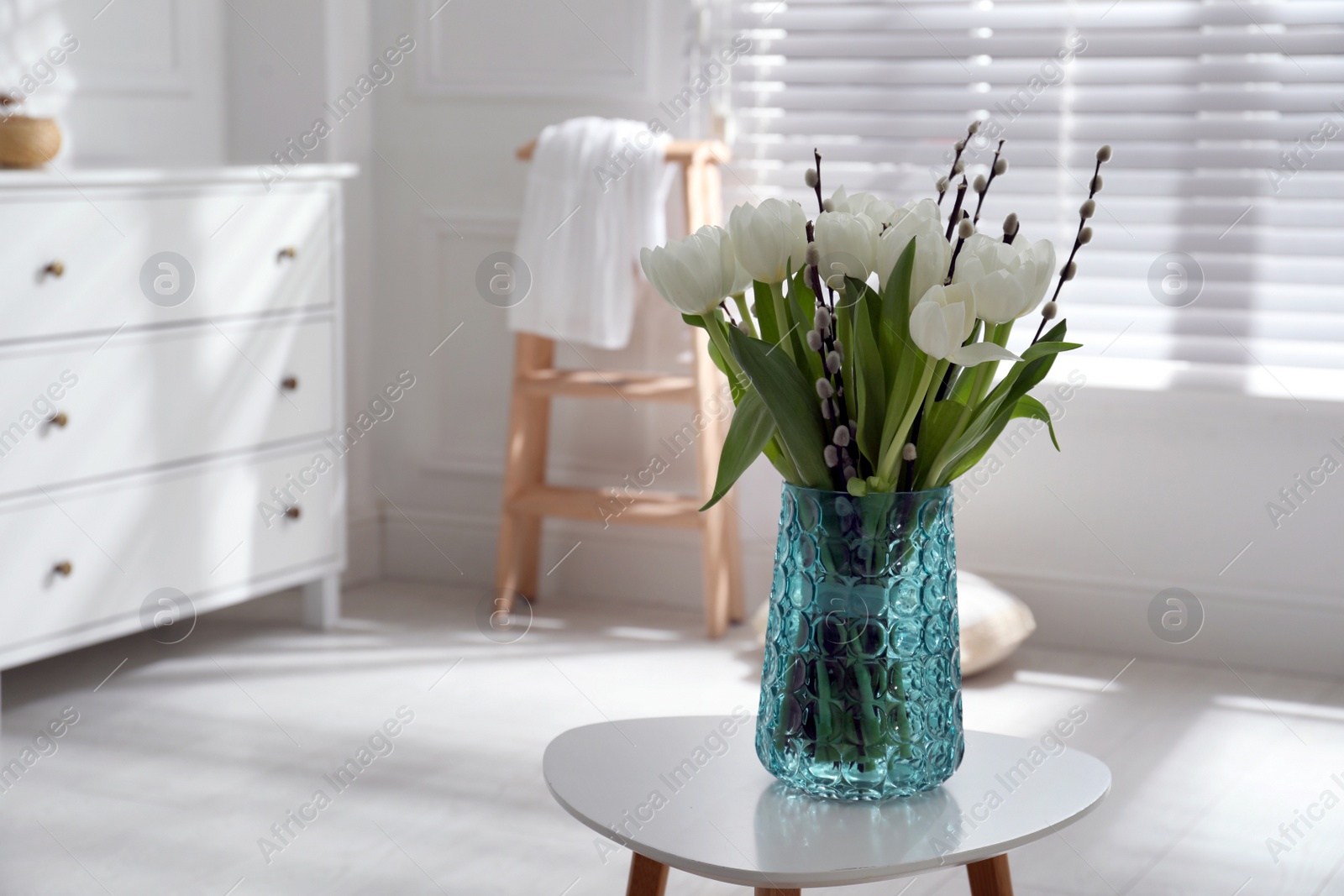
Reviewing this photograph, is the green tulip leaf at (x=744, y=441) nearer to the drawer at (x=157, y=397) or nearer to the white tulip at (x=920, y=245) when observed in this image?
the white tulip at (x=920, y=245)

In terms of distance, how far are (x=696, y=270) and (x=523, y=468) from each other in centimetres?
213

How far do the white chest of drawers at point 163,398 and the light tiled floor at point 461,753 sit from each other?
172mm

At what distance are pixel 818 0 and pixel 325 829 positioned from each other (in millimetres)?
1948

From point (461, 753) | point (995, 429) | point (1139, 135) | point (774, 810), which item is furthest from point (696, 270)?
point (1139, 135)

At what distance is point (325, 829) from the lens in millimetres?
2027

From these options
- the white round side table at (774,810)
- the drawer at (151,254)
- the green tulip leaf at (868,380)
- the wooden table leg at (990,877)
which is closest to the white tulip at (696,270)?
the green tulip leaf at (868,380)

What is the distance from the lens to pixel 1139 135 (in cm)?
280

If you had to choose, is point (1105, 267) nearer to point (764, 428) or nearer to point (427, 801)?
A: point (427, 801)

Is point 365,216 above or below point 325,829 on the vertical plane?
above

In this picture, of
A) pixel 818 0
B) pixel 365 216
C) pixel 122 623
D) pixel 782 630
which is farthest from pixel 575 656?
pixel 782 630

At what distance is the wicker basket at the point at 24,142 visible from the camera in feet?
7.91

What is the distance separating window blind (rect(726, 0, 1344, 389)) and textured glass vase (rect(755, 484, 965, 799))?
190 centimetres

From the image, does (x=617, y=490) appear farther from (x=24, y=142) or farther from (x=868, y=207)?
(x=868, y=207)

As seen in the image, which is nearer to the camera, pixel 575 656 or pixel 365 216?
pixel 575 656
